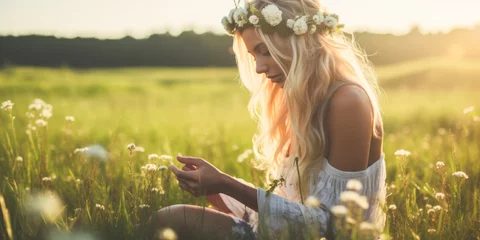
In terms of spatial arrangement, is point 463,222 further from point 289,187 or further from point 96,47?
point 96,47

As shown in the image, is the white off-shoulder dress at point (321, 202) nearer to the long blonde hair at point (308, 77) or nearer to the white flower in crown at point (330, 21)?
the long blonde hair at point (308, 77)

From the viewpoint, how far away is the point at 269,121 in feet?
13.9

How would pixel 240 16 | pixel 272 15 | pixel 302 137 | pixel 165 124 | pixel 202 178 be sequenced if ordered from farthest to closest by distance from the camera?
pixel 165 124 → pixel 240 16 → pixel 272 15 → pixel 302 137 → pixel 202 178

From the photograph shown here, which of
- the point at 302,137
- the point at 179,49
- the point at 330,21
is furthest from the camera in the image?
the point at 179,49

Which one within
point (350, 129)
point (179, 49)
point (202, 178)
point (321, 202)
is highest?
point (350, 129)

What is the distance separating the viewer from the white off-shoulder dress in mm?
3104

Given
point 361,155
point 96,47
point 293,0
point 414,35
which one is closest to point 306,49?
point 293,0

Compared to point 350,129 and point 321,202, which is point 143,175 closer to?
point 321,202

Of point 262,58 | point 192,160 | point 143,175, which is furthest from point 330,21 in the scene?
point 143,175

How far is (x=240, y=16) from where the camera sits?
376cm

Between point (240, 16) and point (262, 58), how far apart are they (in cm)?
37

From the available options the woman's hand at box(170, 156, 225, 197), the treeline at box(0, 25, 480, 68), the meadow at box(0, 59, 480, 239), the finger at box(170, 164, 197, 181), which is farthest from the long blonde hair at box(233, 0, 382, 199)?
the treeline at box(0, 25, 480, 68)

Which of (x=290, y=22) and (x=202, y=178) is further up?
(x=290, y=22)

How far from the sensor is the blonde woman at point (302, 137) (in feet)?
10.2
